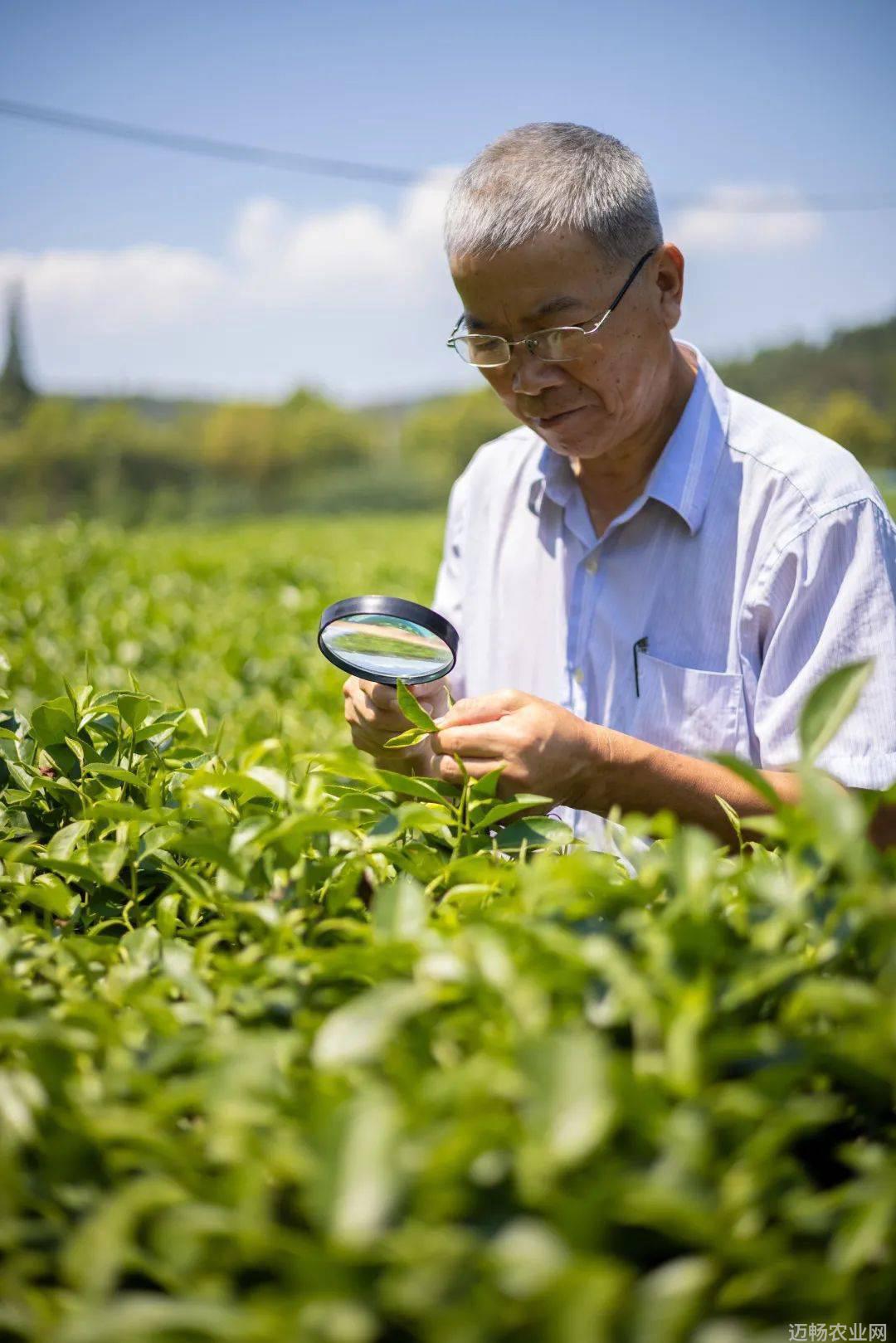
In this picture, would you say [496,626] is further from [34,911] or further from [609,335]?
[34,911]

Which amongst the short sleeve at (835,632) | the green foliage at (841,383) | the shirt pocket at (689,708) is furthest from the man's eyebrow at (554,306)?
the green foliage at (841,383)

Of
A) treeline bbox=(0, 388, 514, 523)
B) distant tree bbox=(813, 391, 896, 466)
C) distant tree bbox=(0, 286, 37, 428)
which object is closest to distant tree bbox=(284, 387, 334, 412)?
treeline bbox=(0, 388, 514, 523)

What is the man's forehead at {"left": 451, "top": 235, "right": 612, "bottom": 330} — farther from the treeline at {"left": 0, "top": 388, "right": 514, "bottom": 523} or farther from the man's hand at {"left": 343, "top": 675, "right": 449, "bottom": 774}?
the treeline at {"left": 0, "top": 388, "right": 514, "bottom": 523}

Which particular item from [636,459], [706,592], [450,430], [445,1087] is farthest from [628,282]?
[450,430]

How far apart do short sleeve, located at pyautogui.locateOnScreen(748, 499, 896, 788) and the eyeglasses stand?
461 millimetres

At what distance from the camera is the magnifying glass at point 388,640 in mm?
1468

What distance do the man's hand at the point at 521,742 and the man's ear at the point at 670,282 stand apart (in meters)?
0.82

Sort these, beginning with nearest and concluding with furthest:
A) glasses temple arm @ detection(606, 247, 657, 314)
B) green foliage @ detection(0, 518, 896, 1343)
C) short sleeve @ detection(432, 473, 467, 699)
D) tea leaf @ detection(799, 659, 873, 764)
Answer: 1. green foliage @ detection(0, 518, 896, 1343)
2. tea leaf @ detection(799, 659, 873, 764)
3. glasses temple arm @ detection(606, 247, 657, 314)
4. short sleeve @ detection(432, 473, 467, 699)

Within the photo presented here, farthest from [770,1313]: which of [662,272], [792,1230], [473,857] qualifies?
[662,272]

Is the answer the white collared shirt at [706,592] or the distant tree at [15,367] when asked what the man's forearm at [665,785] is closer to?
the white collared shirt at [706,592]

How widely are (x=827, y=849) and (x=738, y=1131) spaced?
19 cm

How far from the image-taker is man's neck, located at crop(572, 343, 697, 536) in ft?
6.76

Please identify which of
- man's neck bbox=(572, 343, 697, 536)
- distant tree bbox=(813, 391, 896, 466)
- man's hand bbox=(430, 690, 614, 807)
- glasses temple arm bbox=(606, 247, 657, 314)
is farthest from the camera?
→ distant tree bbox=(813, 391, 896, 466)

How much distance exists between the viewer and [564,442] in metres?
1.96
